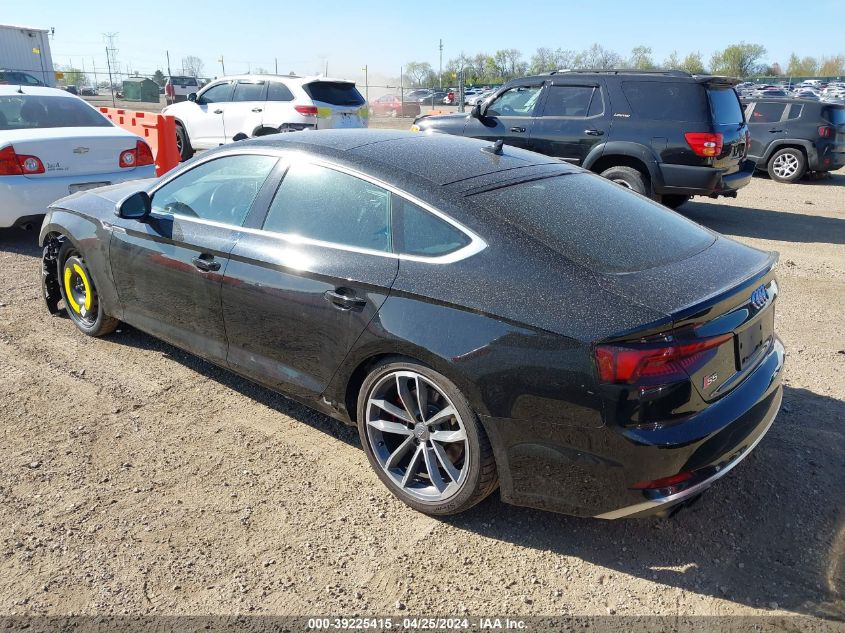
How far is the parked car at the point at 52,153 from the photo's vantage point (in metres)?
6.67

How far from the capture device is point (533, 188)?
3316 millimetres

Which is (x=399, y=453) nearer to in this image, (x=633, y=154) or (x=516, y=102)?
(x=633, y=154)

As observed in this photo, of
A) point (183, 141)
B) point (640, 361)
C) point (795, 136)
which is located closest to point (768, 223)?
point (795, 136)

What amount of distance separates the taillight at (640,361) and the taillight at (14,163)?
6.43 meters

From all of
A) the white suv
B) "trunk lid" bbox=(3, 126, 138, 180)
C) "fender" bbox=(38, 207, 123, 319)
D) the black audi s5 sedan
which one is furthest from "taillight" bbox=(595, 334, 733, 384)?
the white suv

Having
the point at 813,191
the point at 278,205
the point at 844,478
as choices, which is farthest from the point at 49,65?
the point at 844,478

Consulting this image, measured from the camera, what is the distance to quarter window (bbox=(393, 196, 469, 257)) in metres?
2.96

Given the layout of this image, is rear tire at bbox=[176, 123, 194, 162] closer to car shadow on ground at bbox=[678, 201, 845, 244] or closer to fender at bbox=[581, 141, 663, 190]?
fender at bbox=[581, 141, 663, 190]

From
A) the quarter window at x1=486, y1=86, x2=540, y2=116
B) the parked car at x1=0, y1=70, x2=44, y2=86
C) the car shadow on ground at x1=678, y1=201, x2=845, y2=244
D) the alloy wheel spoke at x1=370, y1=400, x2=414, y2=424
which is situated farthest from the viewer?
the parked car at x1=0, y1=70, x2=44, y2=86

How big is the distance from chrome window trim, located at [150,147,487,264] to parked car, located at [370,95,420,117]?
31.8 meters

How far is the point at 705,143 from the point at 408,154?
6.03 metres

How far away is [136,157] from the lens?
7.45 m

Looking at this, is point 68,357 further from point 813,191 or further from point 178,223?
point 813,191

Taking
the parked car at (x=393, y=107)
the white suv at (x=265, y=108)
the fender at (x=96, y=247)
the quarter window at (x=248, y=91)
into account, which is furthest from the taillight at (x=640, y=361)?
the parked car at (x=393, y=107)
